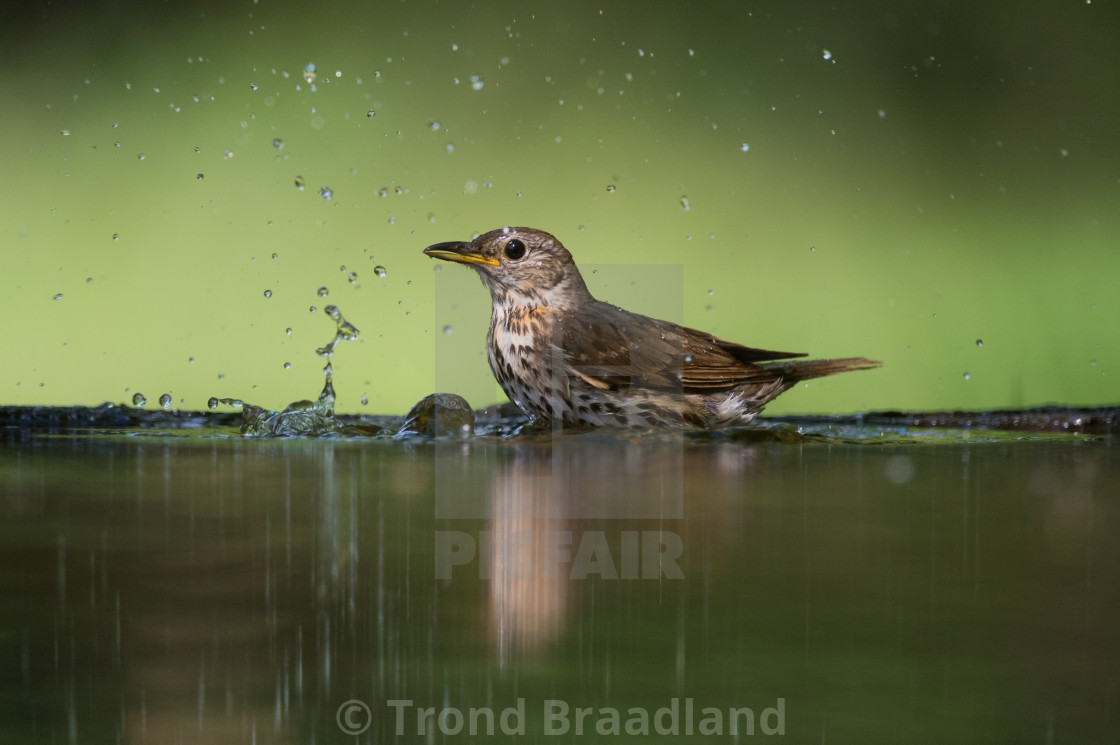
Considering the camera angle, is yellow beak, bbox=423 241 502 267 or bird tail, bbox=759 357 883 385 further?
bird tail, bbox=759 357 883 385

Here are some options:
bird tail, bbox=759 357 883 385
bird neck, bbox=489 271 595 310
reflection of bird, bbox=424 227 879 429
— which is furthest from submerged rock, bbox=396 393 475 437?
bird tail, bbox=759 357 883 385

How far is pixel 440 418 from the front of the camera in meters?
3.45

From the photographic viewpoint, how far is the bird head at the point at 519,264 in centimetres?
348

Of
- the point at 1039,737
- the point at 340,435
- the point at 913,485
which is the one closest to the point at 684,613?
the point at 1039,737

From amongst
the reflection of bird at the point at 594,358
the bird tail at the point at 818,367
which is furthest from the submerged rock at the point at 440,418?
the bird tail at the point at 818,367

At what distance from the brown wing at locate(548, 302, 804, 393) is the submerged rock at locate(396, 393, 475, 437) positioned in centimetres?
43

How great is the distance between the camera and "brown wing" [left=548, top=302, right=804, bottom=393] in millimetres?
3289

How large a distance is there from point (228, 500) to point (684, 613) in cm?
121

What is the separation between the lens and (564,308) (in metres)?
3.52

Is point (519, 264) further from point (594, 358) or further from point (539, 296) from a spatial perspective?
point (594, 358)

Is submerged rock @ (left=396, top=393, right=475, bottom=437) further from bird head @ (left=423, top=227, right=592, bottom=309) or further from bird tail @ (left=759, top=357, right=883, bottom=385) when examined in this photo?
bird tail @ (left=759, top=357, right=883, bottom=385)

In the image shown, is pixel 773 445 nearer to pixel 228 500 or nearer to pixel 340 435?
pixel 340 435

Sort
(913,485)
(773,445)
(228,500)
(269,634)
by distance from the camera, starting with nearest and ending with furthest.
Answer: (269,634)
(228,500)
(913,485)
(773,445)

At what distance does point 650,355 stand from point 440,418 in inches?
26.5
